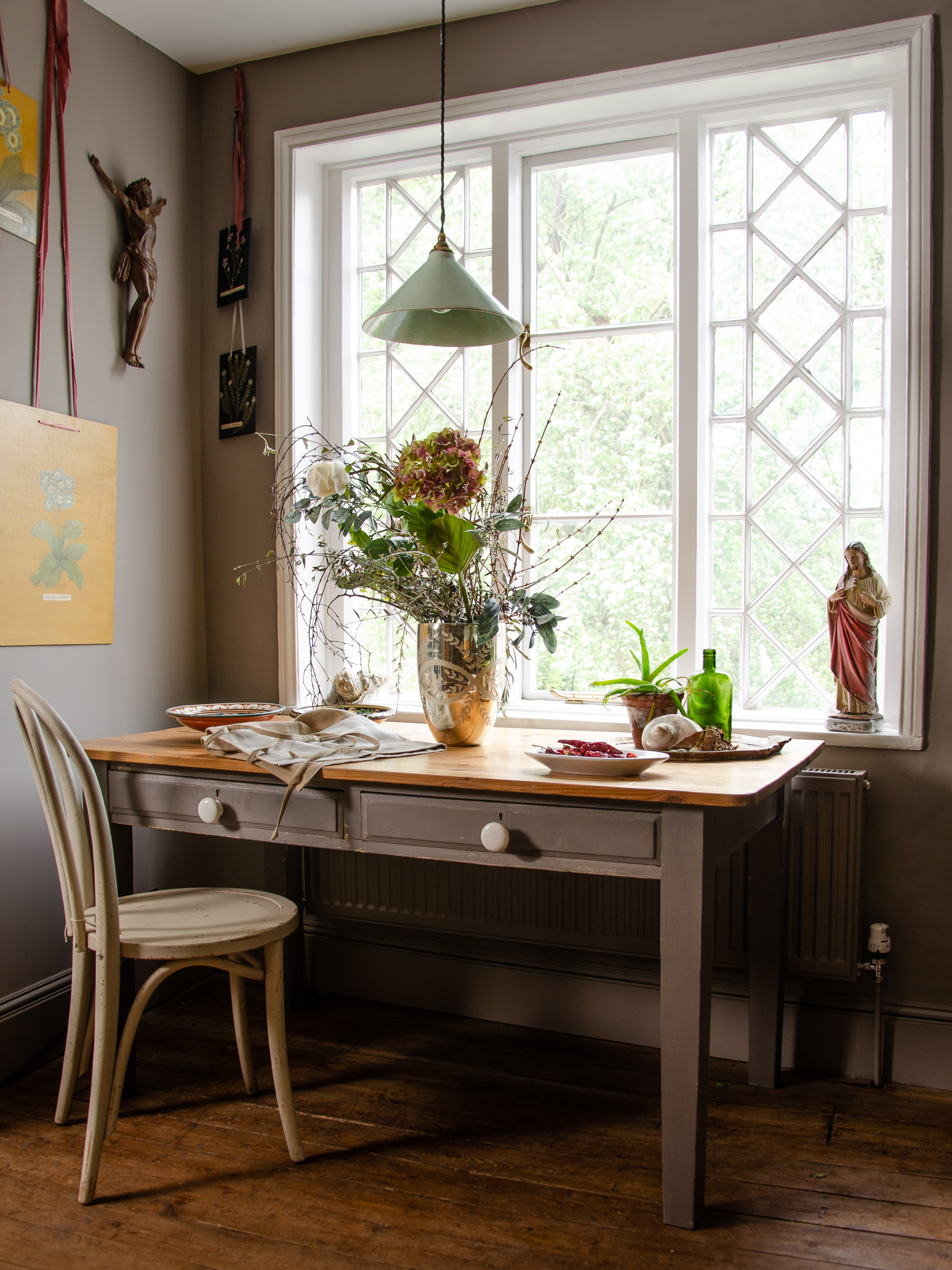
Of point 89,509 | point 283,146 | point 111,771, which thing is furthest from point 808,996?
point 283,146

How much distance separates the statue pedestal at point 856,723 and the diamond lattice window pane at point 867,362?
767 millimetres

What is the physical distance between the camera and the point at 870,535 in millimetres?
2434

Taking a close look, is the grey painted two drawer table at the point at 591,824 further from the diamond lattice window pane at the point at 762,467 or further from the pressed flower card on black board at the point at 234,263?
the pressed flower card on black board at the point at 234,263

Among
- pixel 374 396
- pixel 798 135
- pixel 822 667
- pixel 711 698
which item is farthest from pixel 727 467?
pixel 374 396

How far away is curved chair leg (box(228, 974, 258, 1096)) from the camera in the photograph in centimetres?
216

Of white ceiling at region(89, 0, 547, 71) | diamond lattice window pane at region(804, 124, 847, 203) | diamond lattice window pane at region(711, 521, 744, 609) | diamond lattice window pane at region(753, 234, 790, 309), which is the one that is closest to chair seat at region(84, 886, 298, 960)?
diamond lattice window pane at region(711, 521, 744, 609)

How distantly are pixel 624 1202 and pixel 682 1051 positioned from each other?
1.21ft

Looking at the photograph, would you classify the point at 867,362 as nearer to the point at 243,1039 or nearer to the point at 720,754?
the point at 720,754

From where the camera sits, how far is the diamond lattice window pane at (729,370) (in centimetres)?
255

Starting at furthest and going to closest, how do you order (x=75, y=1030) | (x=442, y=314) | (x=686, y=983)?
1. (x=442, y=314)
2. (x=75, y=1030)
3. (x=686, y=983)

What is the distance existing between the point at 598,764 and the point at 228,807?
2.62 feet

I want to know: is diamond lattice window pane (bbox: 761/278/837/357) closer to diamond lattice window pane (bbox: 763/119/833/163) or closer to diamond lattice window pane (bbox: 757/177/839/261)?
diamond lattice window pane (bbox: 757/177/839/261)

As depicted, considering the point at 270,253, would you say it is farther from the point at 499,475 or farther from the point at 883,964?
the point at 883,964

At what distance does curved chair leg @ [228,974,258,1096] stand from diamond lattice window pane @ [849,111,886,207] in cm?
238
